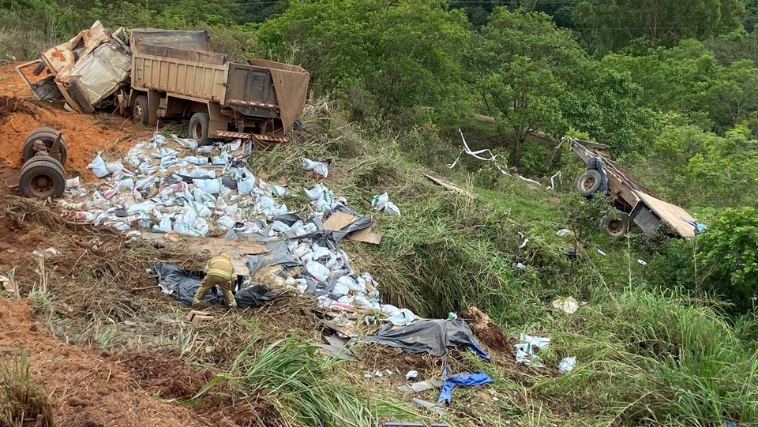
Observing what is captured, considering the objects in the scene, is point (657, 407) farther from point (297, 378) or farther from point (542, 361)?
point (297, 378)

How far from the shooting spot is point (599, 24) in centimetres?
4384

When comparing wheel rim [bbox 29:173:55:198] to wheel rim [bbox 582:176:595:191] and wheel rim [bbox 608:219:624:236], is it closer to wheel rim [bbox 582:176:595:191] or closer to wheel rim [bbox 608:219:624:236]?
wheel rim [bbox 582:176:595:191]

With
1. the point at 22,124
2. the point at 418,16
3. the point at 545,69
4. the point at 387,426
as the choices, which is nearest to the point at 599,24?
the point at 545,69

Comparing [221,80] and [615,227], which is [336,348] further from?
[615,227]

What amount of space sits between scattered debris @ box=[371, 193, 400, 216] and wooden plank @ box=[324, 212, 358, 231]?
0.90 m

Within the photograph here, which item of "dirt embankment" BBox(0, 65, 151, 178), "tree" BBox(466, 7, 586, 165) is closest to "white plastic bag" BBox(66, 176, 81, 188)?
"dirt embankment" BBox(0, 65, 151, 178)

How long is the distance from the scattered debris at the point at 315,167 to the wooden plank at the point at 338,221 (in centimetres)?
135

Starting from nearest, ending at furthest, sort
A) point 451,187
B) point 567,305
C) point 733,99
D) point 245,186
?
point 567,305 → point 245,186 → point 451,187 → point 733,99

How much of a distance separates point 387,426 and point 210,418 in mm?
1368

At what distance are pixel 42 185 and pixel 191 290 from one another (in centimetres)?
317

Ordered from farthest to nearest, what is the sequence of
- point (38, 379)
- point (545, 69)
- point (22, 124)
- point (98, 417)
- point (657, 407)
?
point (545, 69) → point (22, 124) → point (657, 407) → point (38, 379) → point (98, 417)

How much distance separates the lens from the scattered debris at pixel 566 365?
6571 millimetres

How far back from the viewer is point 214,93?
32.1ft

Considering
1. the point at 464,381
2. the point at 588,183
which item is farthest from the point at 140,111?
the point at 588,183
